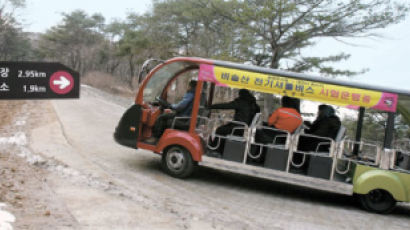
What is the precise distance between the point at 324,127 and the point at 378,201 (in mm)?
1653

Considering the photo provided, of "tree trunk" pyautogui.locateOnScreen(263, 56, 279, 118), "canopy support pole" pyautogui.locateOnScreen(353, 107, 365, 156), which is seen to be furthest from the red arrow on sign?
"tree trunk" pyautogui.locateOnScreen(263, 56, 279, 118)

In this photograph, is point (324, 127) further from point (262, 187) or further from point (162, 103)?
point (162, 103)

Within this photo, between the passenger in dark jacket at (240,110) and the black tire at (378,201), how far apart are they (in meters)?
2.55

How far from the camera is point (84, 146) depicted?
28.8 ft

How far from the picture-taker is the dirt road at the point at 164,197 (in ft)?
15.4

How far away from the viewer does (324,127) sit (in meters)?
6.89

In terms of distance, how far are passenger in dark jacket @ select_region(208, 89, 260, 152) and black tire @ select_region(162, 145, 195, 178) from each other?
0.70 meters

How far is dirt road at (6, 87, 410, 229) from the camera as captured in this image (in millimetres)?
4688

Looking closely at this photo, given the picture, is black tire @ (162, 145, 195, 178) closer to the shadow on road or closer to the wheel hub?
the wheel hub

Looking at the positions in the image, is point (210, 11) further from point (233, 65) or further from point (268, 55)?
point (233, 65)

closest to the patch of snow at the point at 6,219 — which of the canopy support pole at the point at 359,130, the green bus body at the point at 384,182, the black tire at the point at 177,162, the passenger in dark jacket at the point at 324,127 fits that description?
the black tire at the point at 177,162

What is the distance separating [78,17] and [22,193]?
47449 mm

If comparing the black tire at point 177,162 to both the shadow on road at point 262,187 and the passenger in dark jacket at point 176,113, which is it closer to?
the shadow on road at point 262,187


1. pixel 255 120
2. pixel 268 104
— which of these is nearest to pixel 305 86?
pixel 255 120
